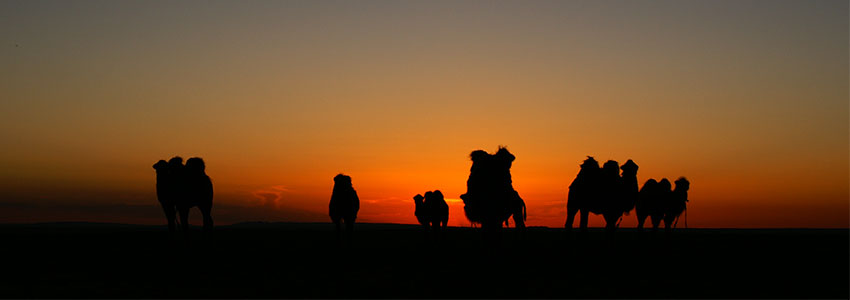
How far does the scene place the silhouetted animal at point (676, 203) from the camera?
31.1m

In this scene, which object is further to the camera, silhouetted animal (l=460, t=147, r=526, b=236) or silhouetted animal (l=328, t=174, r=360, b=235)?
silhouetted animal (l=328, t=174, r=360, b=235)

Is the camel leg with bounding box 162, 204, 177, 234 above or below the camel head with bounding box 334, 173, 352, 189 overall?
below

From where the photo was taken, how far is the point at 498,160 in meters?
18.0

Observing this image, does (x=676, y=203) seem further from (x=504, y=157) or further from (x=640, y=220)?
(x=504, y=157)

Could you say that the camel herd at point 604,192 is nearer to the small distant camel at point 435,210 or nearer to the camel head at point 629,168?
the camel head at point 629,168

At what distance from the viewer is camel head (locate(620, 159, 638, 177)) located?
2536 cm

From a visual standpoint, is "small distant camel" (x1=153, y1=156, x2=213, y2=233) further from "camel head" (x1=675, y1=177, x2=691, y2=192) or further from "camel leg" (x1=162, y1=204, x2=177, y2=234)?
"camel head" (x1=675, y1=177, x2=691, y2=192)

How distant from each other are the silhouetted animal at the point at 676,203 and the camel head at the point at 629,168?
6185 millimetres

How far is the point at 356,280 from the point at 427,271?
2.44 metres

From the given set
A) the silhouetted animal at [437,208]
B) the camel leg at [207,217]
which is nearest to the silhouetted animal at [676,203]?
the silhouetted animal at [437,208]

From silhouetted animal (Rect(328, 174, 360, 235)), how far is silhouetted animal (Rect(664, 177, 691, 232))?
12.8 meters

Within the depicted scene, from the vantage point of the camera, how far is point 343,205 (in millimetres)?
26812

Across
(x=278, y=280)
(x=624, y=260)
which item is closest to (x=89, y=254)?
(x=278, y=280)

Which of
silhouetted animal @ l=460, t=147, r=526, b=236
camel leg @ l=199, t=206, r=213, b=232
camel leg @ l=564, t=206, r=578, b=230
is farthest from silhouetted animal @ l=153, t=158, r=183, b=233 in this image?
camel leg @ l=564, t=206, r=578, b=230
